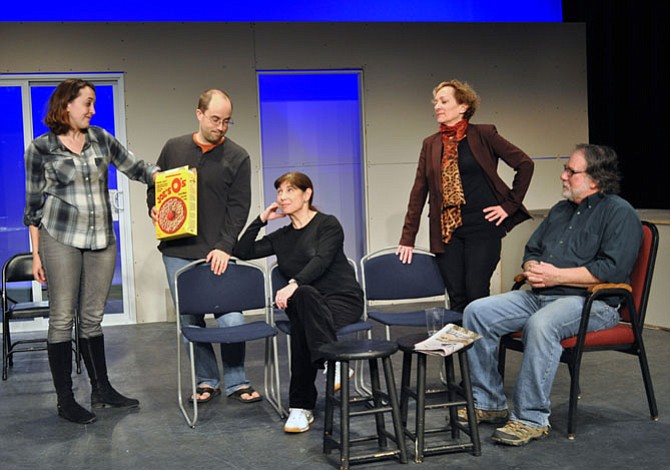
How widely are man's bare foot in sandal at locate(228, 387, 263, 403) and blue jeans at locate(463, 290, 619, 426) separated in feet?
3.74

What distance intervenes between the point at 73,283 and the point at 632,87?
229 inches

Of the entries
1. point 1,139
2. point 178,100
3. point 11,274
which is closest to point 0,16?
point 1,139

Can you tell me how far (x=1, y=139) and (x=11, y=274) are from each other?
7.06 ft

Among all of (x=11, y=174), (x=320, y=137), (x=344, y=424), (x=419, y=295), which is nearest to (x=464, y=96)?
(x=419, y=295)

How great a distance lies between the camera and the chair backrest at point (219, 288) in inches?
171

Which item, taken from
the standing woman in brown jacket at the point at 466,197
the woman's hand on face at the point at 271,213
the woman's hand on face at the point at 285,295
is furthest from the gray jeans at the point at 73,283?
the standing woman in brown jacket at the point at 466,197

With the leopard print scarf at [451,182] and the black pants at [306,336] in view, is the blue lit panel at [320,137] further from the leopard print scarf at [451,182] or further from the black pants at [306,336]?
the black pants at [306,336]

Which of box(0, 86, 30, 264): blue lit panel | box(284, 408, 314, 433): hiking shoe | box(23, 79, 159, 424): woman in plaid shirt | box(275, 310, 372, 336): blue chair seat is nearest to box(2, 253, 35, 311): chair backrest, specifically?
box(23, 79, 159, 424): woman in plaid shirt

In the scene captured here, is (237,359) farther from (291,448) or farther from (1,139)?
(1,139)

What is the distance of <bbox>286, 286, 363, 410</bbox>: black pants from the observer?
12.6 ft

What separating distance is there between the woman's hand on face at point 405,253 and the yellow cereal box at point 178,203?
43.1 inches

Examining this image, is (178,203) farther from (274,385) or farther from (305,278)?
(274,385)

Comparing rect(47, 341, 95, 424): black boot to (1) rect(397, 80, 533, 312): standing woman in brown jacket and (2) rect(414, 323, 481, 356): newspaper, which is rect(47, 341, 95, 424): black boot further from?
(1) rect(397, 80, 533, 312): standing woman in brown jacket

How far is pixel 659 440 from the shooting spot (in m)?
3.61
